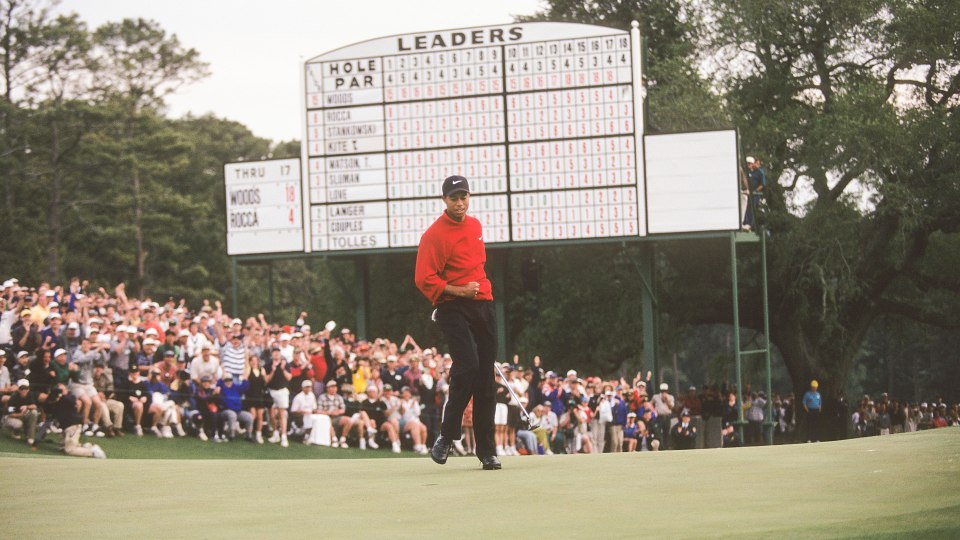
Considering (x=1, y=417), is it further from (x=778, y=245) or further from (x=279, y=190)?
(x=778, y=245)

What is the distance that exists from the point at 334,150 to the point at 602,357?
15.6m

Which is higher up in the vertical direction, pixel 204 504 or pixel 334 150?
pixel 334 150

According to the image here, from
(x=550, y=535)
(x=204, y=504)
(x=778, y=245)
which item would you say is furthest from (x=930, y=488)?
(x=778, y=245)

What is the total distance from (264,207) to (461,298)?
22.6 m

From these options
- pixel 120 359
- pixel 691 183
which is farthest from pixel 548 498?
pixel 691 183

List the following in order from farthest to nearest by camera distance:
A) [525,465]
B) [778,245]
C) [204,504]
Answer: [778,245] < [525,465] < [204,504]

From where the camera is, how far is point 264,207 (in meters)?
31.5

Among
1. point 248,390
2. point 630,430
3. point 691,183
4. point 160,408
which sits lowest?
point 630,430

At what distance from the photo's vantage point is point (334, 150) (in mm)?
30641

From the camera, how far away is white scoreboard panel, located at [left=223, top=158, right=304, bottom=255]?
3108 centimetres

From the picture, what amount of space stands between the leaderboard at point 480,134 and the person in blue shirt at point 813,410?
779 centimetres

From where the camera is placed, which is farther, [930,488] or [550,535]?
[930,488]

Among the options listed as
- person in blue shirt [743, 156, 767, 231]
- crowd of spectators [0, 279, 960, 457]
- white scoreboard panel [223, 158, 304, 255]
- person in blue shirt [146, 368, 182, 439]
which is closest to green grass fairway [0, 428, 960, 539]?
crowd of spectators [0, 279, 960, 457]

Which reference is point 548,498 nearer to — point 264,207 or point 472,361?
point 472,361
